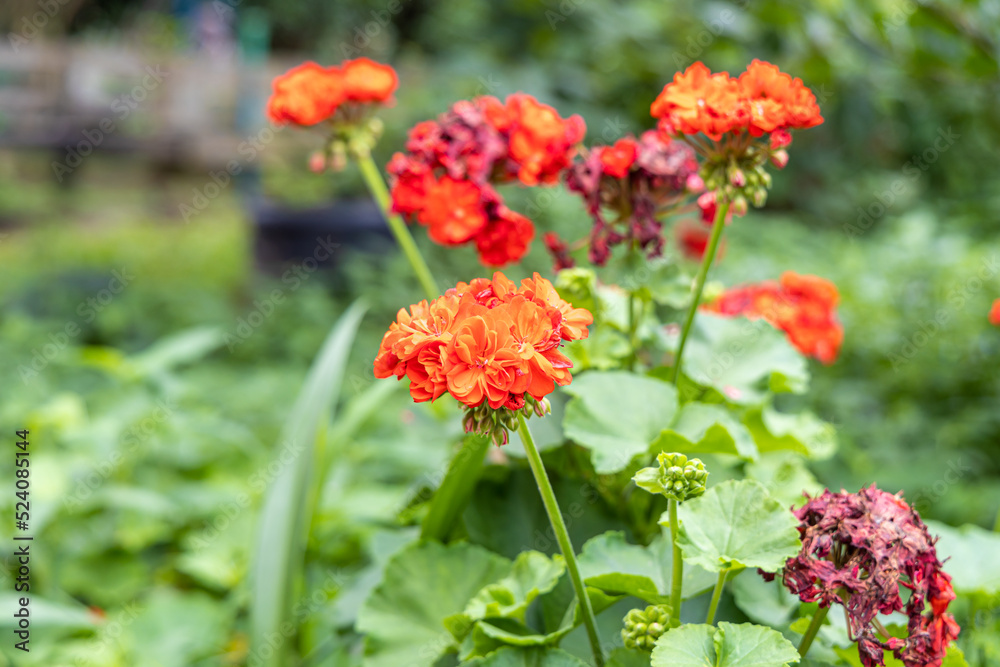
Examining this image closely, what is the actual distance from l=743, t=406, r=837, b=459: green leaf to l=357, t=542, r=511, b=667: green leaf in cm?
39

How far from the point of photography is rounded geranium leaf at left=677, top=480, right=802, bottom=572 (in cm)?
71

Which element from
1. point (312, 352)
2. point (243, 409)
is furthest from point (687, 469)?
point (312, 352)

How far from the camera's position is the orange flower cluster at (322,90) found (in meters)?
1.23

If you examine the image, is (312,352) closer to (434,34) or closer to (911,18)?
(911,18)

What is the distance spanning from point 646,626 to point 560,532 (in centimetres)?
12

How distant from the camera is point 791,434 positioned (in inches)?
39.7

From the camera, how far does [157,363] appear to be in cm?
197

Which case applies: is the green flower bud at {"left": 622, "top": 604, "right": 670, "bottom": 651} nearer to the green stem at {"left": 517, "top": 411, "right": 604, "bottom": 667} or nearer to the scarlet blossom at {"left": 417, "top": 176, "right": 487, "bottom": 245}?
the green stem at {"left": 517, "top": 411, "right": 604, "bottom": 667}

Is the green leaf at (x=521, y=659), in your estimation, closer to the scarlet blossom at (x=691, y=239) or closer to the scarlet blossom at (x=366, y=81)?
the scarlet blossom at (x=366, y=81)

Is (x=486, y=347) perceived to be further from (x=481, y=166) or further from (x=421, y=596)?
Answer: (x=481, y=166)
